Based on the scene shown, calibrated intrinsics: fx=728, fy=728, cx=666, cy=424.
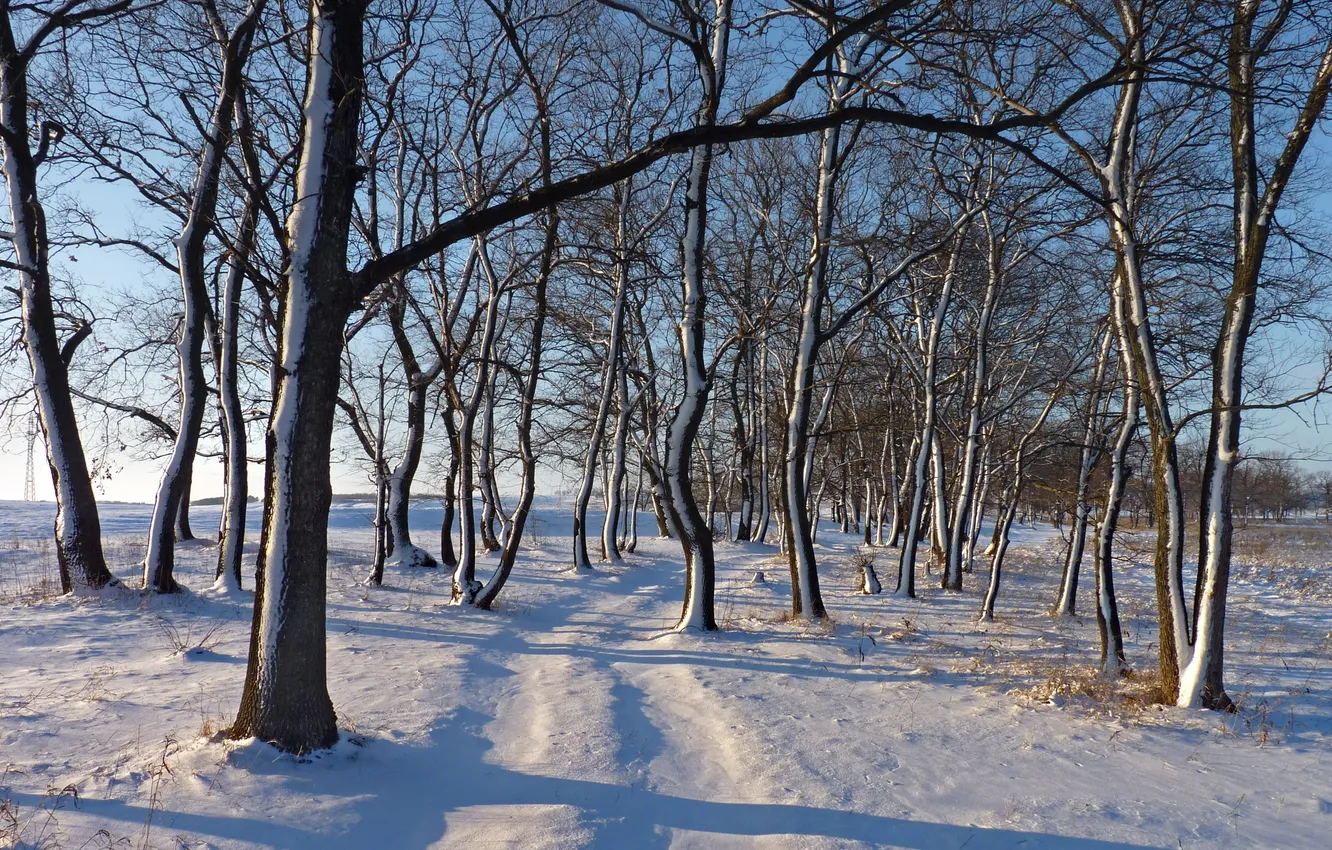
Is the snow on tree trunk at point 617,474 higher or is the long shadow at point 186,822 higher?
the snow on tree trunk at point 617,474

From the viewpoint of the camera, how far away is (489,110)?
11.9 m

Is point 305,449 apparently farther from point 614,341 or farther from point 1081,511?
point 1081,511

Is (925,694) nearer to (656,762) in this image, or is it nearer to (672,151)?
(656,762)

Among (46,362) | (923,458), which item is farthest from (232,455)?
(923,458)

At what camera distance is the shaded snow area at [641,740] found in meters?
3.96

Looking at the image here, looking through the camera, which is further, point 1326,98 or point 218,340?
point 218,340

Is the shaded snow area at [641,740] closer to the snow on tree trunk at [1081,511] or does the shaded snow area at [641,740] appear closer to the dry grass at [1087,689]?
the dry grass at [1087,689]

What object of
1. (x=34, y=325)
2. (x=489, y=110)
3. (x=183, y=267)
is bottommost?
(x=34, y=325)

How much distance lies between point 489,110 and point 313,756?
1034 centimetres

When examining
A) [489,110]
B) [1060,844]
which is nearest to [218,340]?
[489,110]

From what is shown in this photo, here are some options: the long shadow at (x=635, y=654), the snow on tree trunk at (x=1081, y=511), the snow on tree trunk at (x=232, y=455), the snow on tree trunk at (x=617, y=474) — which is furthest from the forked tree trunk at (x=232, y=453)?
the snow on tree trunk at (x=1081, y=511)

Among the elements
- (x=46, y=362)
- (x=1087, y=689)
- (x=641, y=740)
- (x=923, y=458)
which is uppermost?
(x=46, y=362)

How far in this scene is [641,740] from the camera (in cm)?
554

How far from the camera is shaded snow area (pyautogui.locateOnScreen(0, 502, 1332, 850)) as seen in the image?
3.96 metres
